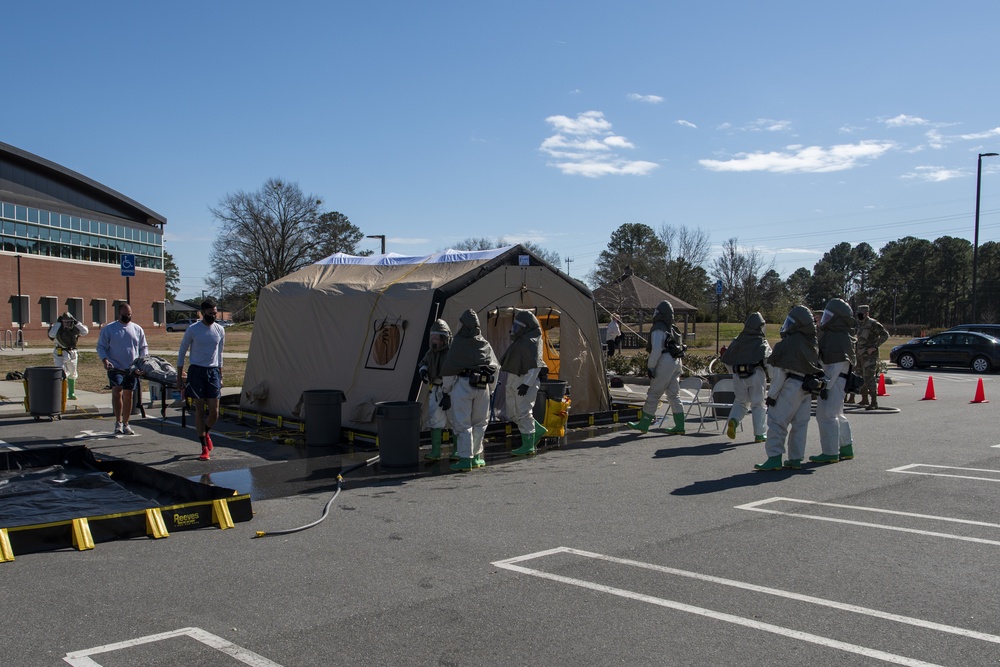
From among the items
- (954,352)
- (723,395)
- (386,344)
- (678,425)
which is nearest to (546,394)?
(678,425)

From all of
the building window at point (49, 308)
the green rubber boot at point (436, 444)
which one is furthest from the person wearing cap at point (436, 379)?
the building window at point (49, 308)

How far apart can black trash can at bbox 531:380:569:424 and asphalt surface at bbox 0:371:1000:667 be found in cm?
224

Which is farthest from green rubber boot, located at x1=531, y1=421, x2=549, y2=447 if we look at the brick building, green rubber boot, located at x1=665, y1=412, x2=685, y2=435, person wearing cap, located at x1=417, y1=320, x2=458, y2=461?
the brick building

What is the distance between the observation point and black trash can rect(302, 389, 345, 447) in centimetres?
1125

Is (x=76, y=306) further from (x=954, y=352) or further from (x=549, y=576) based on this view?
(x=549, y=576)

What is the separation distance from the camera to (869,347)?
643 inches

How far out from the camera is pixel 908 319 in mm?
72312

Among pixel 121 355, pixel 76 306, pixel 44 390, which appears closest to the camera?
pixel 121 355

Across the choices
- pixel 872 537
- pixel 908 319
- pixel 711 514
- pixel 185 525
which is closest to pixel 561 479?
pixel 711 514

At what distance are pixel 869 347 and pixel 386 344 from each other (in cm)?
986

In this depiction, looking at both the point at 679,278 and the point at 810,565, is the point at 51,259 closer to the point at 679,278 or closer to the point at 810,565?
the point at 679,278

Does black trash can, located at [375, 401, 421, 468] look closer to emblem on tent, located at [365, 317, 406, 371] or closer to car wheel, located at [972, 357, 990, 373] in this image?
emblem on tent, located at [365, 317, 406, 371]

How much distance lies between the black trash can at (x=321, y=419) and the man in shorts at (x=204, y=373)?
4.31 ft

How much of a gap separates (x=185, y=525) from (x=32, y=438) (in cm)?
656
